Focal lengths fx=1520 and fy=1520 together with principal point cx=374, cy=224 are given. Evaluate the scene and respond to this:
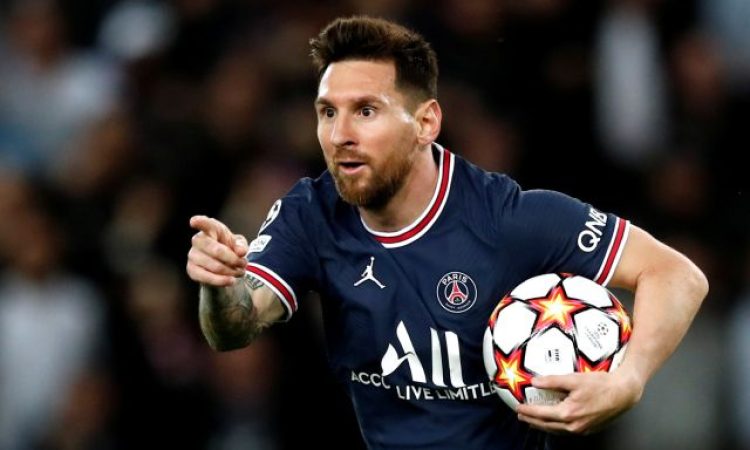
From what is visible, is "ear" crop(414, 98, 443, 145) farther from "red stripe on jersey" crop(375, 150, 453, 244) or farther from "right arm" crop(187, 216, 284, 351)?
"right arm" crop(187, 216, 284, 351)

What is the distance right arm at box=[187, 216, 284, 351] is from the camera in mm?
4801

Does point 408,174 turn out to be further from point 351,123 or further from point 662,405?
point 662,405

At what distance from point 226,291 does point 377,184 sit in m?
0.70

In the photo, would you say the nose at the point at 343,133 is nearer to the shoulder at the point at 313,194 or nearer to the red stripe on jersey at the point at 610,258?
the shoulder at the point at 313,194

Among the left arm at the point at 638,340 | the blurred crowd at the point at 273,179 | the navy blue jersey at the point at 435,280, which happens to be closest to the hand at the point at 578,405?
the left arm at the point at 638,340

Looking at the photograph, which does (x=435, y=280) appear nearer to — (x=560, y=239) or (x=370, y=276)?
(x=370, y=276)

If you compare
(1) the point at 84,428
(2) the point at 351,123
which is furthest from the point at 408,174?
(1) the point at 84,428

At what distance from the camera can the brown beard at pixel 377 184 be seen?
5.42m

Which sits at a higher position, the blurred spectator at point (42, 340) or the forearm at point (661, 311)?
the forearm at point (661, 311)

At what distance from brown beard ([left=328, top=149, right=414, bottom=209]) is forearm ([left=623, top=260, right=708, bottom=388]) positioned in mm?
938

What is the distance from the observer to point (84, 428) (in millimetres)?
A: 8891

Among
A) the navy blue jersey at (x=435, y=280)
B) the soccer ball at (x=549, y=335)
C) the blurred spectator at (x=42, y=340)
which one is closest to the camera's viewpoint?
the soccer ball at (x=549, y=335)

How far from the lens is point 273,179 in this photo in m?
9.16

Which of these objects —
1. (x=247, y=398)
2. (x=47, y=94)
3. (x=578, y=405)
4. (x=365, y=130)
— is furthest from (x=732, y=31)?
(x=578, y=405)
